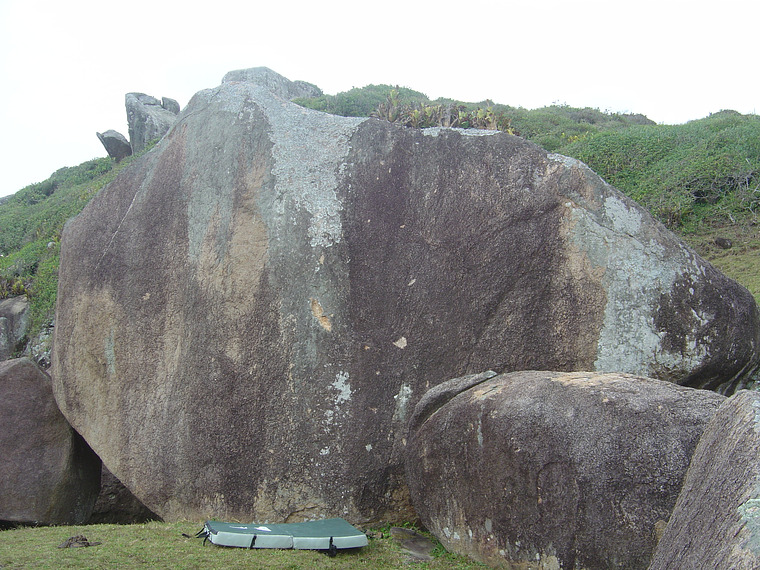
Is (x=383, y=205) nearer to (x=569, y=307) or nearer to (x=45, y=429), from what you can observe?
(x=569, y=307)

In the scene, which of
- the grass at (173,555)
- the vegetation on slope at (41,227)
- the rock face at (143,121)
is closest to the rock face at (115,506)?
the grass at (173,555)

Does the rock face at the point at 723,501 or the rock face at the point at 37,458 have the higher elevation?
the rock face at the point at 723,501

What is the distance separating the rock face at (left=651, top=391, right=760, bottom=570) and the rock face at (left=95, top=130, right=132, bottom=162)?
1025 inches

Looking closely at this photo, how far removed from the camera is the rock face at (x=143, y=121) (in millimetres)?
24922

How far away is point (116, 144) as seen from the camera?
1014 inches

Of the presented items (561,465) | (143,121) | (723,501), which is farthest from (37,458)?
(143,121)

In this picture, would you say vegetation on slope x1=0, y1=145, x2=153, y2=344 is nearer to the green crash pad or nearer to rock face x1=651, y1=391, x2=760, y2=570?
the green crash pad

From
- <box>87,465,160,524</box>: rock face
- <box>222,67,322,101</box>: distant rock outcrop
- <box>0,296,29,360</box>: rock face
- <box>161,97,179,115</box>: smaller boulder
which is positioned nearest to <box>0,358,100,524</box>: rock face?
<box>87,465,160,524</box>: rock face

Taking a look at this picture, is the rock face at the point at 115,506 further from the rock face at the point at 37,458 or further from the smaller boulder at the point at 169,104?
the smaller boulder at the point at 169,104

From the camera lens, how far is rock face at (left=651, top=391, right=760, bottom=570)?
7.60ft

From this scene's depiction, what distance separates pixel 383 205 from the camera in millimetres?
6453

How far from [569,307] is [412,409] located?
165 centimetres

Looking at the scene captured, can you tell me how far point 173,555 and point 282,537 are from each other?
751mm

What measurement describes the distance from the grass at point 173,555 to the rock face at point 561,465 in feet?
1.41
